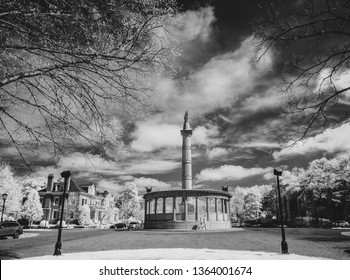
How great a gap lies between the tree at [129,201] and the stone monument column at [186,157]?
34344 mm

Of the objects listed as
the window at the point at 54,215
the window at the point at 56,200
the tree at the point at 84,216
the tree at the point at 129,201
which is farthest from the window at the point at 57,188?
the tree at the point at 129,201

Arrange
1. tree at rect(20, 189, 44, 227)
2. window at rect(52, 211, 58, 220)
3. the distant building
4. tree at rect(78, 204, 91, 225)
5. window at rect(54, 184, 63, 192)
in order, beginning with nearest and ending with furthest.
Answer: tree at rect(20, 189, 44, 227) → tree at rect(78, 204, 91, 225) → the distant building → window at rect(52, 211, 58, 220) → window at rect(54, 184, 63, 192)

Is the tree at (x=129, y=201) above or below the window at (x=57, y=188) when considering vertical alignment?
below

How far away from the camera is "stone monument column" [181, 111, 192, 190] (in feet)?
139

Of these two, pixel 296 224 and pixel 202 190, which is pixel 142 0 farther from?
pixel 296 224

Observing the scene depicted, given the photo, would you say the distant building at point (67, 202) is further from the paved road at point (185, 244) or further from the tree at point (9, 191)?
the paved road at point (185, 244)

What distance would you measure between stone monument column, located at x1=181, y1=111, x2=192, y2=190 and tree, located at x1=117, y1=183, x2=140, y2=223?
34.3m

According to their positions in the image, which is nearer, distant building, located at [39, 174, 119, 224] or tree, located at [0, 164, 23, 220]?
tree, located at [0, 164, 23, 220]

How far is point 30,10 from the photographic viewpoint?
5352mm

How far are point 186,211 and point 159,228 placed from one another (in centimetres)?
468

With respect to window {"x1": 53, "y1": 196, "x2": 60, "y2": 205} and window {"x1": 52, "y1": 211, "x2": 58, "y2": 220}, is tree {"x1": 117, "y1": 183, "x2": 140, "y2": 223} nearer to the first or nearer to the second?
window {"x1": 53, "y1": 196, "x2": 60, "y2": 205}

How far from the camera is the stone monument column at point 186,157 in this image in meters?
42.5

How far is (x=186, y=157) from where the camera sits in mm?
43656

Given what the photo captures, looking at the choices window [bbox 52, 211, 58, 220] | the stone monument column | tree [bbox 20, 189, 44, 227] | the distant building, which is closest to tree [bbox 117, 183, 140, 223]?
the distant building
